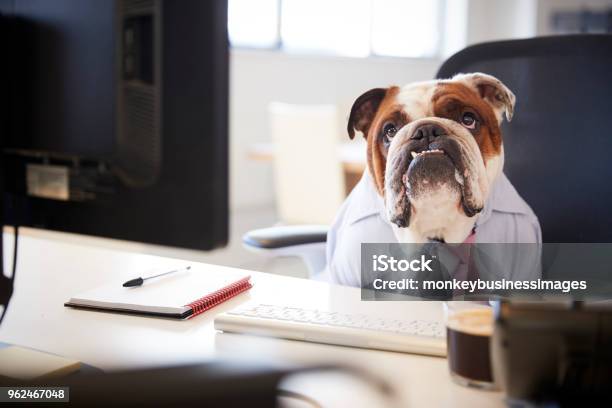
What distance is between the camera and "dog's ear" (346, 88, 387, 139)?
1.02 metres

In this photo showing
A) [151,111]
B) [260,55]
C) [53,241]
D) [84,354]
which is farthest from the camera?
[260,55]

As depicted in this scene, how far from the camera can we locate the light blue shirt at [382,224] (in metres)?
0.98

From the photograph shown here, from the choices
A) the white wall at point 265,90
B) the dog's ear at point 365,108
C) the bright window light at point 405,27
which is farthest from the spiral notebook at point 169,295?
the bright window light at point 405,27

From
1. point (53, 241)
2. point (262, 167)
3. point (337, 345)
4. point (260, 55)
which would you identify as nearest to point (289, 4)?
point (260, 55)

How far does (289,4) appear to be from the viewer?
466 cm

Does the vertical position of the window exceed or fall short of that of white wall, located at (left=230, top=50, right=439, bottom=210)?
it exceeds it

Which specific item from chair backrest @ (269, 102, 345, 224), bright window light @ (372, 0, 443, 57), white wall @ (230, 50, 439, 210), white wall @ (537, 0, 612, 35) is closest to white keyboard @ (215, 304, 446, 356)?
chair backrest @ (269, 102, 345, 224)

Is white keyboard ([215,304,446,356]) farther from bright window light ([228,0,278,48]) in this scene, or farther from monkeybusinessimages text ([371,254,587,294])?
bright window light ([228,0,278,48])

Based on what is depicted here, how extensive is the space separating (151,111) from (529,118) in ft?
2.61

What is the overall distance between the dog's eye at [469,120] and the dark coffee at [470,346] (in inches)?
15.2

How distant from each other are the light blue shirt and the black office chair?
0.35 feet

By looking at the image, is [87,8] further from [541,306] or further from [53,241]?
[53,241]

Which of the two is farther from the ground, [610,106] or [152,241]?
[610,106]

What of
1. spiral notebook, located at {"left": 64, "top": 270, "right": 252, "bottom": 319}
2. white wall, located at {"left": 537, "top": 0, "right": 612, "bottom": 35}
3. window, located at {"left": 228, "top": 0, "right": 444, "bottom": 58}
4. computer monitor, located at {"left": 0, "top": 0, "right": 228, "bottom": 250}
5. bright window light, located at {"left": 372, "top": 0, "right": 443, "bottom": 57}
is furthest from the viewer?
white wall, located at {"left": 537, "top": 0, "right": 612, "bottom": 35}
